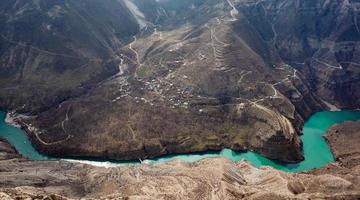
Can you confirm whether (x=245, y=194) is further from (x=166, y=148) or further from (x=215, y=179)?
(x=166, y=148)

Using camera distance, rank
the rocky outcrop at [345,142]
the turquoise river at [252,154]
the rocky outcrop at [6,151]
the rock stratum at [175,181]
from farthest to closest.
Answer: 1. the turquoise river at [252,154]
2. the rocky outcrop at [345,142]
3. the rocky outcrop at [6,151]
4. the rock stratum at [175,181]

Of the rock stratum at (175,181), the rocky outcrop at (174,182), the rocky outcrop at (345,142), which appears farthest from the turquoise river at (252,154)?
the rocky outcrop at (174,182)

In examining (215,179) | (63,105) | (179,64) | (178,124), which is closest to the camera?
(215,179)

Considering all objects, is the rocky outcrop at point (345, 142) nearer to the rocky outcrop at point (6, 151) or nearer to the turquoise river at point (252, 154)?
the turquoise river at point (252, 154)

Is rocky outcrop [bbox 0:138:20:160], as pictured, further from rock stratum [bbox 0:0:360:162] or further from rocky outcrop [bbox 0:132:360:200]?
rock stratum [bbox 0:0:360:162]

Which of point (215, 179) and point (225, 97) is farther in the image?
point (225, 97)

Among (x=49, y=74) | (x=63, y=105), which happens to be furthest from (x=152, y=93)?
(x=49, y=74)

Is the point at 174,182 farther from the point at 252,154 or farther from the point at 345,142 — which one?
the point at 345,142

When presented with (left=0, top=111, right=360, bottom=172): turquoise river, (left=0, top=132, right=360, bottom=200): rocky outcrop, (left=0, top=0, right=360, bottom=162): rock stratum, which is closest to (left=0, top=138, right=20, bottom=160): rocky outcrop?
(left=0, top=111, right=360, bottom=172): turquoise river
